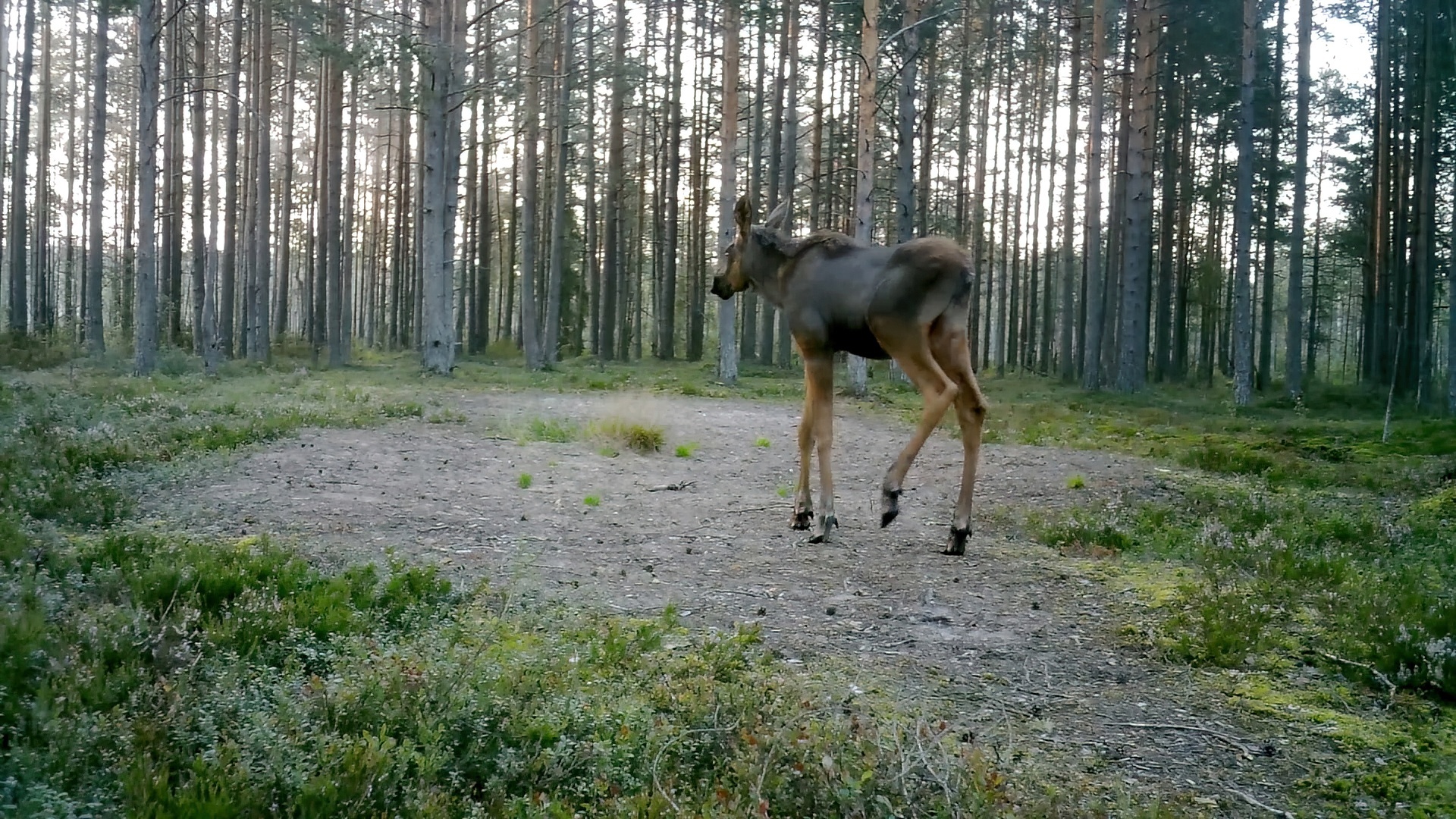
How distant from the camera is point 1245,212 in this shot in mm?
21891

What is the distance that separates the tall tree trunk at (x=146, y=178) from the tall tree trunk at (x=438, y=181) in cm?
518

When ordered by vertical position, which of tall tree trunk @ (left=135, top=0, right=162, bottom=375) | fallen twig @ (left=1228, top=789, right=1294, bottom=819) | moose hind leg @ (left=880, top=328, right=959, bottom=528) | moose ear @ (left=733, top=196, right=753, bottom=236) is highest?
tall tree trunk @ (left=135, top=0, right=162, bottom=375)

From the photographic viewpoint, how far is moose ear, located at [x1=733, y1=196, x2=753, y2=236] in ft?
25.7

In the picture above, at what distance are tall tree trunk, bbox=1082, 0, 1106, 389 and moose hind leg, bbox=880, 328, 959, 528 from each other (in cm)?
1896

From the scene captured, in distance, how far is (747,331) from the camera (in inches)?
1427

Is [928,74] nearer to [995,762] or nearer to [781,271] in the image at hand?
[781,271]

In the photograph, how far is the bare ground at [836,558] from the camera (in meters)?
3.90

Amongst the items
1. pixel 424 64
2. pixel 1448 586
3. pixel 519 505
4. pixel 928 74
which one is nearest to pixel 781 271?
pixel 519 505

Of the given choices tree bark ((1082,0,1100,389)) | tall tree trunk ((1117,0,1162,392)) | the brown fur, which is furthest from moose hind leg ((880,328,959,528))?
tree bark ((1082,0,1100,389))

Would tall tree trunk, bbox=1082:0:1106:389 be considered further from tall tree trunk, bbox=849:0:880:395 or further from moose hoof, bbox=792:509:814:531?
moose hoof, bbox=792:509:814:531

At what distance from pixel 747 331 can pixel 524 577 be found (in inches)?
1208

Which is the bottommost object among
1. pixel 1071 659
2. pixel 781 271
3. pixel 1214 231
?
pixel 1071 659

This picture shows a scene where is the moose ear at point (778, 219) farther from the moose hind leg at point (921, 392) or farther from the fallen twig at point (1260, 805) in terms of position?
the fallen twig at point (1260, 805)

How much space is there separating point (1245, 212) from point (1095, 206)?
364 centimetres
